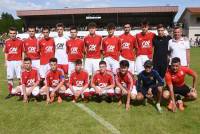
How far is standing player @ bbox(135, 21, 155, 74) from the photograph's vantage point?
29.4ft

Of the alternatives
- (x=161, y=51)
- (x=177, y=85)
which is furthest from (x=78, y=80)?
(x=177, y=85)

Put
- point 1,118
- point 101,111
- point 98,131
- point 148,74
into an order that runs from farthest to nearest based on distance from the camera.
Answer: point 148,74 → point 101,111 → point 1,118 → point 98,131

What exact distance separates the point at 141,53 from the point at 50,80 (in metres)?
2.46

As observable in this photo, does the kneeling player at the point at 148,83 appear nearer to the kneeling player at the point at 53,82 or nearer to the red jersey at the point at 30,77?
the kneeling player at the point at 53,82

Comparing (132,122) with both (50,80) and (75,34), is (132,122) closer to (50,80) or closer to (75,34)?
(50,80)

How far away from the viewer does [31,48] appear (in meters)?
9.53

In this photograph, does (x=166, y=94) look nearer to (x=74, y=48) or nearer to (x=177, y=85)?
(x=177, y=85)

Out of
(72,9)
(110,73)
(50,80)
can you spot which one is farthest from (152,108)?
(72,9)

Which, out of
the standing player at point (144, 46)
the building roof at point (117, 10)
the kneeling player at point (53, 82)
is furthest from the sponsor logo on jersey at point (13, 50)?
the building roof at point (117, 10)

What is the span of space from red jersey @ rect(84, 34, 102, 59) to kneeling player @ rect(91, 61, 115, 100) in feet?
2.63

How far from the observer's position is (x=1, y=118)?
7039 millimetres

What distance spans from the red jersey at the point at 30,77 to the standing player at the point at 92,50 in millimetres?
1399

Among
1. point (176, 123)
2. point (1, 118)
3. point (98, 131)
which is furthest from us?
point (1, 118)

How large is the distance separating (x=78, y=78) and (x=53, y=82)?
654 mm
